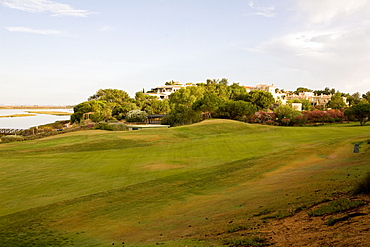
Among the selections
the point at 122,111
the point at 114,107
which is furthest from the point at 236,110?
the point at 114,107

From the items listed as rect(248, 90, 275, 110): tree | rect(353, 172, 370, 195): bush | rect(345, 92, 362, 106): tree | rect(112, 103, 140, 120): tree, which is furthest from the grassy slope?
rect(345, 92, 362, 106): tree

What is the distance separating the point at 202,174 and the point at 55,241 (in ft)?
41.0

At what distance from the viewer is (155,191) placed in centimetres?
1834

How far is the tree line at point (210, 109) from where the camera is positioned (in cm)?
8256

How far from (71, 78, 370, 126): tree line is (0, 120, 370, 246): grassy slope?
50.2 m

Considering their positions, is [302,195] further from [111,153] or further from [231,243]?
[111,153]

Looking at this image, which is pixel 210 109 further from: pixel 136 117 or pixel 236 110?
pixel 136 117

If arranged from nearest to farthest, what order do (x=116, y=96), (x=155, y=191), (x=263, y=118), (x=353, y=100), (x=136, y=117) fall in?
(x=155, y=191) < (x=263, y=118) < (x=136, y=117) < (x=116, y=96) < (x=353, y=100)

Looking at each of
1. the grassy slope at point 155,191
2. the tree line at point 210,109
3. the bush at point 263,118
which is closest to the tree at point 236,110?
the tree line at point 210,109

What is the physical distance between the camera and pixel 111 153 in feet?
112

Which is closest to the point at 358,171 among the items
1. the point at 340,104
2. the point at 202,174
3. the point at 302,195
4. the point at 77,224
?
the point at 302,195

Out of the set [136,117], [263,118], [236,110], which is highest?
[236,110]

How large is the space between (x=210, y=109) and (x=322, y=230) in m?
76.5

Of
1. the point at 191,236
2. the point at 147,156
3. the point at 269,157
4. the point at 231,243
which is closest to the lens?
the point at 231,243
